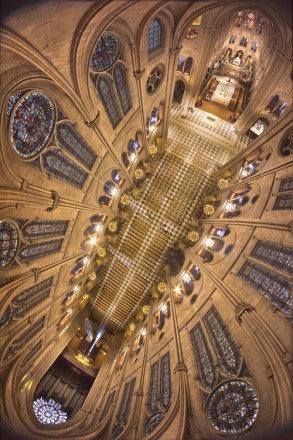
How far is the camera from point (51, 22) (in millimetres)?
7137

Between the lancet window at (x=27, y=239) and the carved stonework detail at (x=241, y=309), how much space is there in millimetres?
9692

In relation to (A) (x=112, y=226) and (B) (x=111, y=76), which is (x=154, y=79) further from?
(A) (x=112, y=226)

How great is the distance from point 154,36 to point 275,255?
41.5 ft

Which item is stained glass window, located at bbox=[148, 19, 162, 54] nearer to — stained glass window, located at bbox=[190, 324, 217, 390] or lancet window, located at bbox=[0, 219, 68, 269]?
lancet window, located at bbox=[0, 219, 68, 269]

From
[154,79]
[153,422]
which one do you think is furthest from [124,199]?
[153,422]

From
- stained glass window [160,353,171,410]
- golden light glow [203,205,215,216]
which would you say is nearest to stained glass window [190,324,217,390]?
stained glass window [160,353,171,410]

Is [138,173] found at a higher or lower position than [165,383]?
higher

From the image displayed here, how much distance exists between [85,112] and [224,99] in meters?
18.9

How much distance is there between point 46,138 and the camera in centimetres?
995

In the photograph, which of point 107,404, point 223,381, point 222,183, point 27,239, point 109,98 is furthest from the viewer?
point 222,183

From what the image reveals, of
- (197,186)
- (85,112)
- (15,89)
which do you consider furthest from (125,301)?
(15,89)

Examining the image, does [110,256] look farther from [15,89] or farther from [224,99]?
[224,99]

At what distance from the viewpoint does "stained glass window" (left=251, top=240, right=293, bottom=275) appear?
1041cm

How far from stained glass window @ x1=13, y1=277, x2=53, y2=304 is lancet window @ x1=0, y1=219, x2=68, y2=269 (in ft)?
6.37
